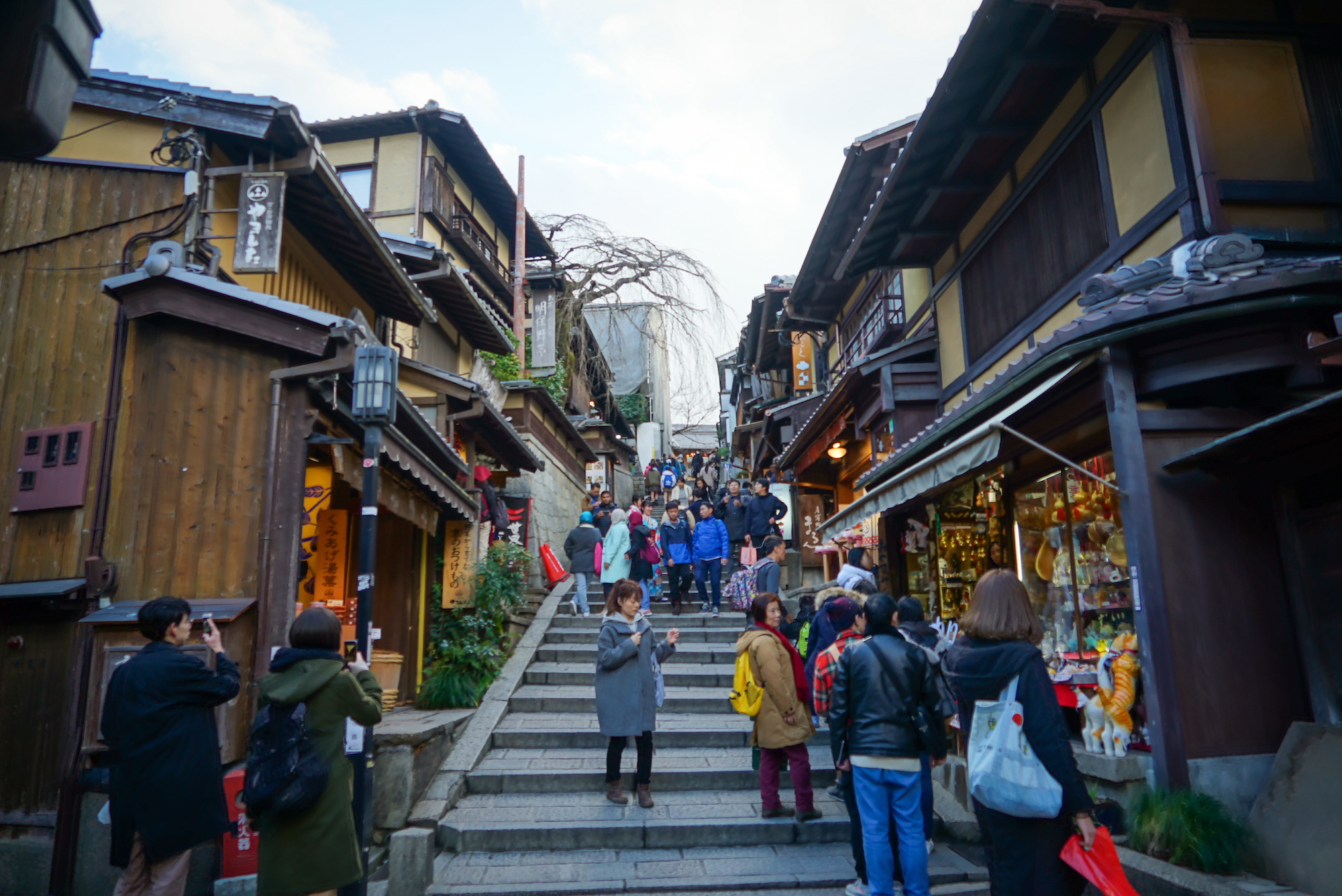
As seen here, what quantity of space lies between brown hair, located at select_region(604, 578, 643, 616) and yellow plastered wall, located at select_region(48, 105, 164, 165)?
21.3 ft

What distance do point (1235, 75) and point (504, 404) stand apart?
15519 mm

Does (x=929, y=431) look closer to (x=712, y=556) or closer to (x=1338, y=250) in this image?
(x=1338, y=250)

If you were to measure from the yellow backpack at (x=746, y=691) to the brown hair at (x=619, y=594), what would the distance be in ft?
3.59

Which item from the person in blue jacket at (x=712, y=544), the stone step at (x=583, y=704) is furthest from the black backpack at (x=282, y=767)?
the person in blue jacket at (x=712, y=544)

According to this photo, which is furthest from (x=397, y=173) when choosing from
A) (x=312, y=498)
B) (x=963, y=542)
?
(x=963, y=542)

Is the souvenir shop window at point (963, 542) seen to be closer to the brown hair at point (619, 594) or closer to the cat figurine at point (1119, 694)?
the cat figurine at point (1119, 694)

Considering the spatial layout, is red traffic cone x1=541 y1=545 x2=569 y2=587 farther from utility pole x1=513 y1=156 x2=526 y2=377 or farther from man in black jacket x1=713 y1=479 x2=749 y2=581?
utility pole x1=513 y1=156 x2=526 y2=377

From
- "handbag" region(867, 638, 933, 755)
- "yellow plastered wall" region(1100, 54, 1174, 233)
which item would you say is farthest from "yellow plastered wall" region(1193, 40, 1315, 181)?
"handbag" region(867, 638, 933, 755)

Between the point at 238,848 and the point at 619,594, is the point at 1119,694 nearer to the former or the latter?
the point at 619,594

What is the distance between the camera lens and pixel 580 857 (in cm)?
634

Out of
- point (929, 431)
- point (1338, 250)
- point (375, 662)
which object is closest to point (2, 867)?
point (375, 662)

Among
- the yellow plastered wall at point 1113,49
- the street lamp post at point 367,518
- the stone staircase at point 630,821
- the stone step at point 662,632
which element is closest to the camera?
the street lamp post at point 367,518

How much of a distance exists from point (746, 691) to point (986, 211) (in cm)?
684

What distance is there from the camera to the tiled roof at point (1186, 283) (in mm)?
5012
